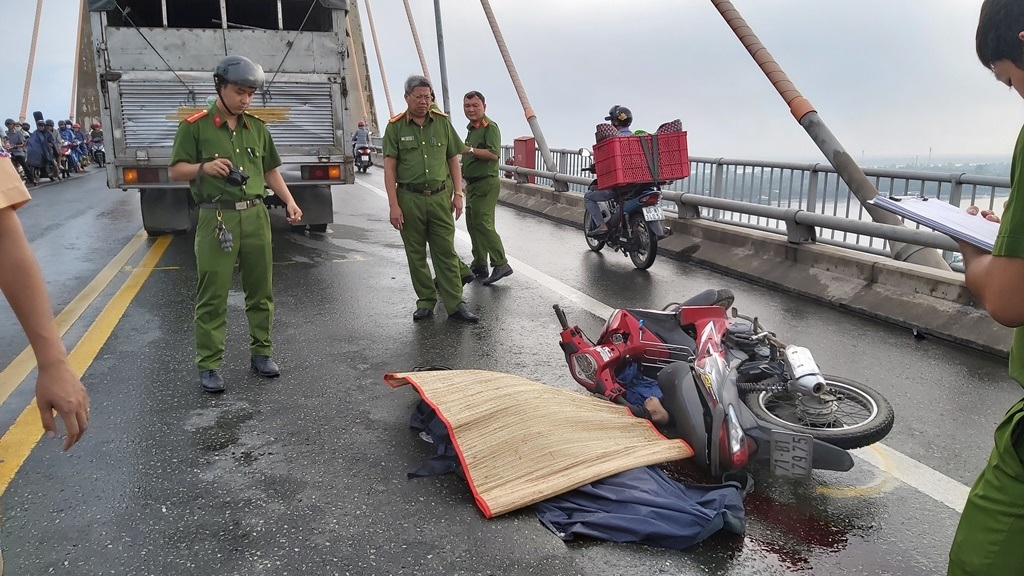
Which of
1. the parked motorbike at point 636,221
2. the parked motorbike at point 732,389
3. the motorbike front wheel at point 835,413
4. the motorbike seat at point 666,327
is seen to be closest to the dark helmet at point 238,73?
the parked motorbike at point 732,389

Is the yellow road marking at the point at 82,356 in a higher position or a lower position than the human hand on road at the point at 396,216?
lower

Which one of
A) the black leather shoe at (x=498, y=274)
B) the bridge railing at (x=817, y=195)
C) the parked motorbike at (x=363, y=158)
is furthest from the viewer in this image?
the parked motorbike at (x=363, y=158)

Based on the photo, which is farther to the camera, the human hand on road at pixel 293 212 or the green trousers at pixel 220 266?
the human hand on road at pixel 293 212

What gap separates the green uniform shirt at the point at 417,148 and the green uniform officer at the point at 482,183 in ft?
5.16

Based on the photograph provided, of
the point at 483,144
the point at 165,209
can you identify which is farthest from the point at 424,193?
the point at 165,209

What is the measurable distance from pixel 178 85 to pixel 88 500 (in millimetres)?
7531

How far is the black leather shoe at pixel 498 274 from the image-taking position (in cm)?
770

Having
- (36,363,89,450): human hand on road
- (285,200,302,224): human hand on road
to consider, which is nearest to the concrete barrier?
(285,200,302,224): human hand on road

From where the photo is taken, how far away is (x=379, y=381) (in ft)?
15.8

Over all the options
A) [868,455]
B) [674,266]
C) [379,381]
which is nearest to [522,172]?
[674,266]

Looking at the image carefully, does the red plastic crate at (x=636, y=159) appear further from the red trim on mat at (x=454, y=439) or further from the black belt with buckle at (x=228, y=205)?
the red trim on mat at (x=454, y=439)

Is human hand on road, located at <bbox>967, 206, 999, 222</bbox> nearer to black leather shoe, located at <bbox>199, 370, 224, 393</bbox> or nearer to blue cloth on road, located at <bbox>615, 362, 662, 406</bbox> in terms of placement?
blue cloth on road, located at <bbox>615, 362, 662, 406</bbox>

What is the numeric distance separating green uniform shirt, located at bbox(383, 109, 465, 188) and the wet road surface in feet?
3.94

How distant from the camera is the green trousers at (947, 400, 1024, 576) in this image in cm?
159
